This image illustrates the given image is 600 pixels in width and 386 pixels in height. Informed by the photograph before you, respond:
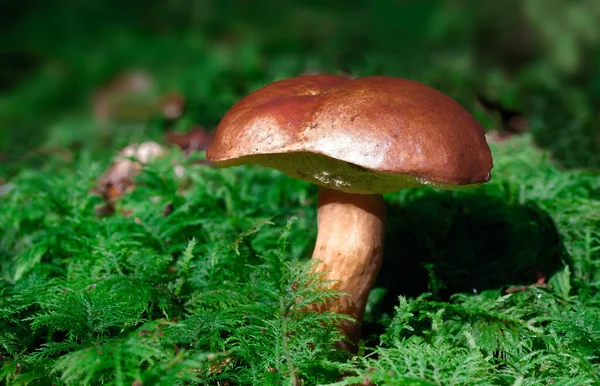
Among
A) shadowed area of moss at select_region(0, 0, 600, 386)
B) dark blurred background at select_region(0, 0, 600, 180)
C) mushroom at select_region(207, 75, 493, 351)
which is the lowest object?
shadowed area of moss at select_region(0, 0, 600, 386)

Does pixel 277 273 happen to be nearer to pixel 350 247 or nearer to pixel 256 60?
pixel 350 247

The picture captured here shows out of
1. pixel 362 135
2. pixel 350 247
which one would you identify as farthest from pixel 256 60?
pixel 362 135

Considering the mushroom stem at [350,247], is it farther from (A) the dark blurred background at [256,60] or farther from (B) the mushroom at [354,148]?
(A) the dark blurred background at [256,60]

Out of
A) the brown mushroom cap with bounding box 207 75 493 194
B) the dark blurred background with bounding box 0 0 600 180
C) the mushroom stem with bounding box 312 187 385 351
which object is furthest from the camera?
the dark blurred background with bounding box 0 0 600 180

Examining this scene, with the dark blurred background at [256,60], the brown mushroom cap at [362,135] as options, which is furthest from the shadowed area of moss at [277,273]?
the brown mushroom cap at [362,135]

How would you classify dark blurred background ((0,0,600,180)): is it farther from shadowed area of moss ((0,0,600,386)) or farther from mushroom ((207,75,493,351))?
mushroom ((207,75,493,351))

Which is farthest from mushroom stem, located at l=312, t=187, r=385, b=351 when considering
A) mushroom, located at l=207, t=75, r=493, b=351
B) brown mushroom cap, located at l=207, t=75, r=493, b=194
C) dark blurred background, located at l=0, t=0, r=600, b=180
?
dark blurred background, located at l=0, t=0, r=600, b=180

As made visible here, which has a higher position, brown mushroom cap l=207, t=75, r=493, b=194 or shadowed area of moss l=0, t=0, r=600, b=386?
brown mushroom cap l=207, t=75, r=493, b=194
